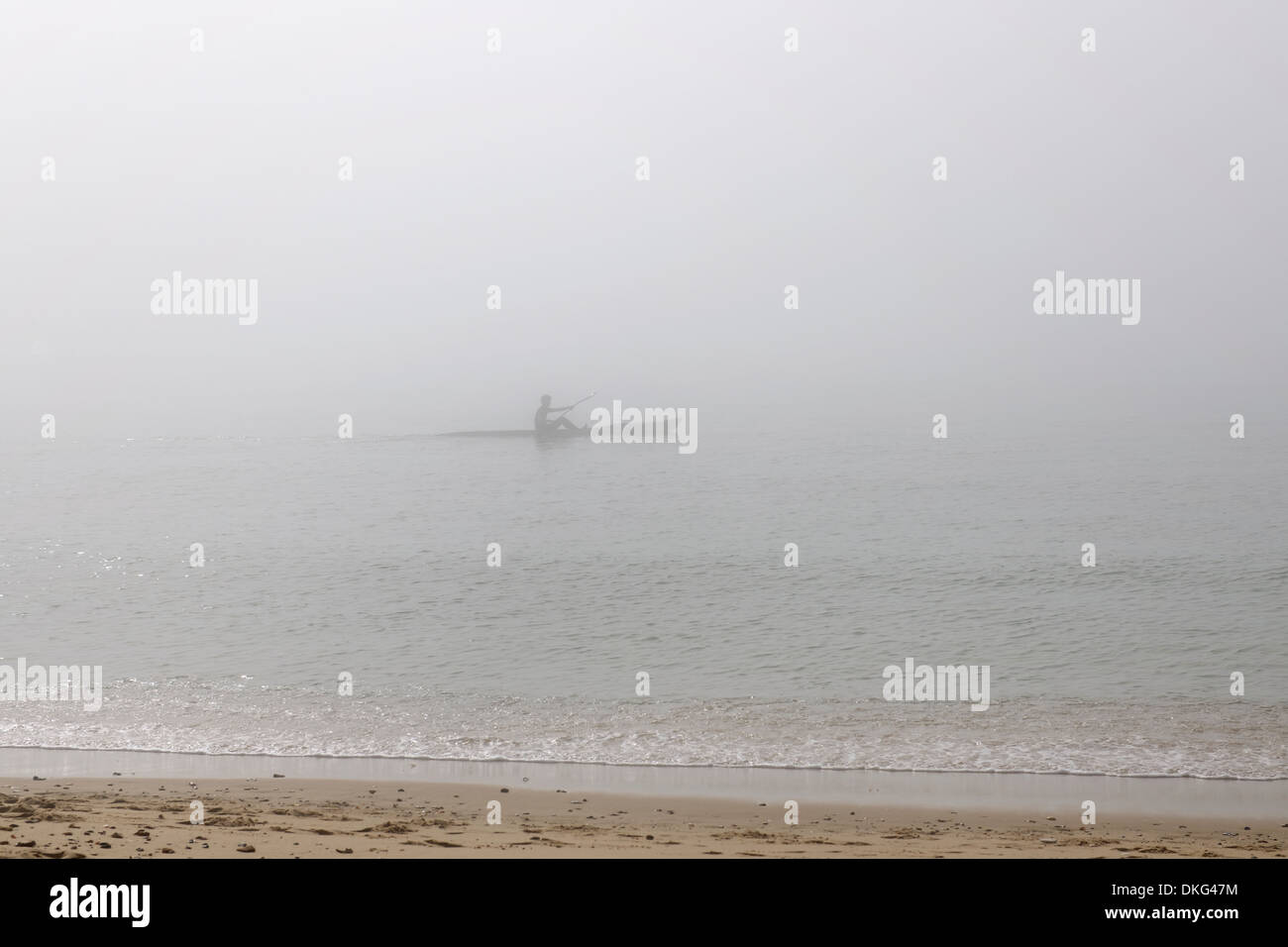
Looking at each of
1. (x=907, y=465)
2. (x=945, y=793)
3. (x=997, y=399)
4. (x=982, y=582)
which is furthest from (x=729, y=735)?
(x=997, y=399)

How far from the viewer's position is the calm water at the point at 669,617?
14.3 metres

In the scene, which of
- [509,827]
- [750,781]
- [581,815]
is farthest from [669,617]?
[509,827]

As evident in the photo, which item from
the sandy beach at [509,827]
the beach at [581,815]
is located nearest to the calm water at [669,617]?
the beach at [581,815]

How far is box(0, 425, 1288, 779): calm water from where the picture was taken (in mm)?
14312

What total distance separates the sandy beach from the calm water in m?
1.96

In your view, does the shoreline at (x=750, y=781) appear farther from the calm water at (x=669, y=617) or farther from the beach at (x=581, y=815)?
the calm water at (x=669, y=617)

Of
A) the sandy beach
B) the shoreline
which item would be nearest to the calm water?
the shoreline

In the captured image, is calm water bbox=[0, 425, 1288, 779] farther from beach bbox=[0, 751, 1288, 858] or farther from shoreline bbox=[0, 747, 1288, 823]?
beach bbox=[0, 751, 1288, 858]

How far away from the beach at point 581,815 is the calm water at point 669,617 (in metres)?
0.92

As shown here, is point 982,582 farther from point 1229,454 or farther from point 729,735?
point 1229,454

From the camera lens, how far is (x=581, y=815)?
420 inches

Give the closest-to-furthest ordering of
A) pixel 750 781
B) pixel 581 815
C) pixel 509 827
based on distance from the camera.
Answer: pixel 509 827 → pixel 581 815 → pixel 750 781

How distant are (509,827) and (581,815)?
0.89 meters

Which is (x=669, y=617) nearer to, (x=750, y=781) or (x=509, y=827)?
(x=750, y=781)
